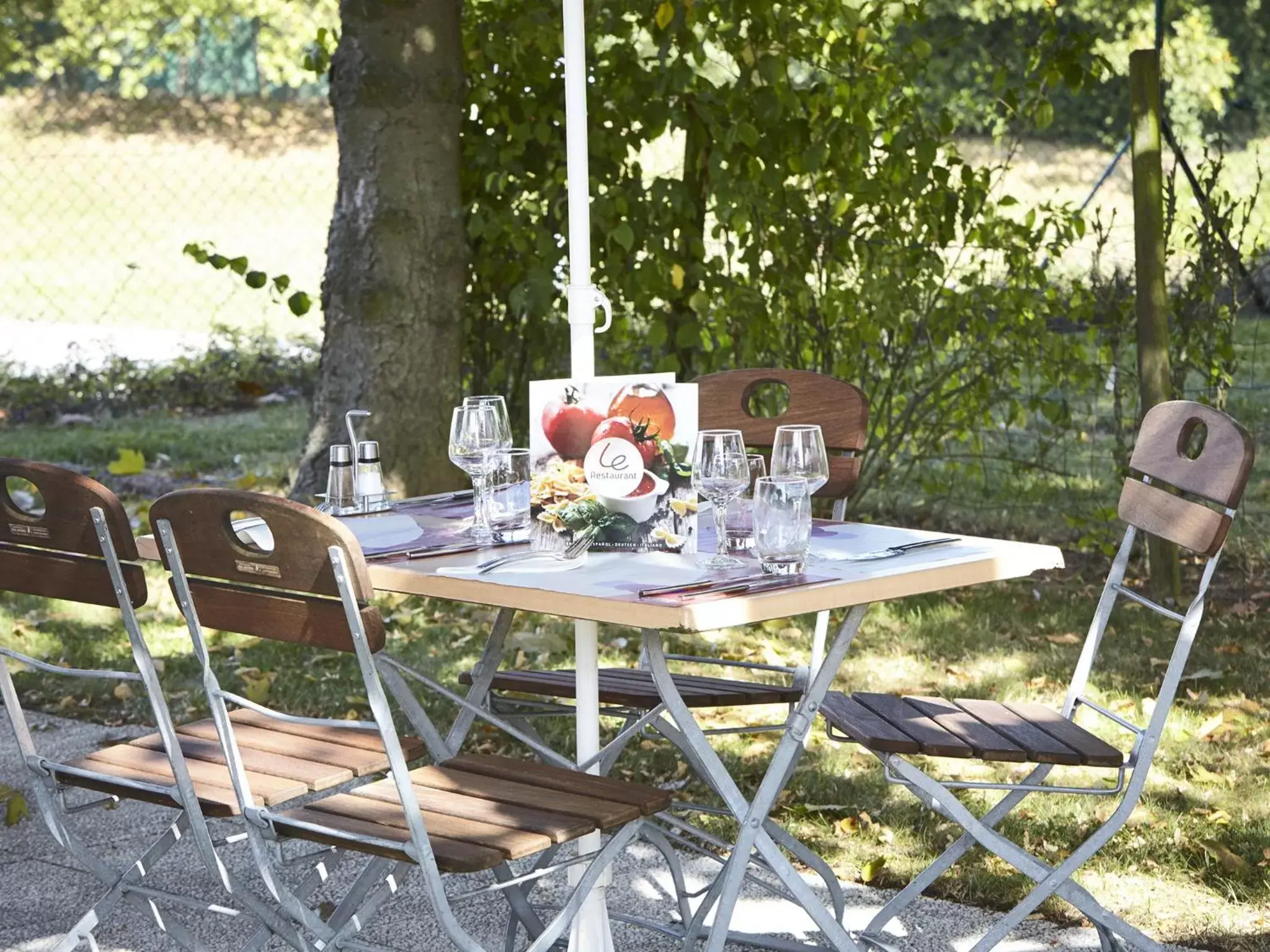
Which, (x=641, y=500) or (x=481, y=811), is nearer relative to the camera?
(x=481, y=811)

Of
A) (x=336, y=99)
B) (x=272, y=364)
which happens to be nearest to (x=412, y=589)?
(x=336, y=99)

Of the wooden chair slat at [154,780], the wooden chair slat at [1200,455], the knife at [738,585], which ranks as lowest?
the wooden chair slat at [154,780]

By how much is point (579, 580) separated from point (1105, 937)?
4.04 feet

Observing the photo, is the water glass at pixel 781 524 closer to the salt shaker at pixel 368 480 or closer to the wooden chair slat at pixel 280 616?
the wooden chair slat at pixel 280 616

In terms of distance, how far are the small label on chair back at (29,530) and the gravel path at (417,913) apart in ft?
3.14

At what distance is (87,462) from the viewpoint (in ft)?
28.1

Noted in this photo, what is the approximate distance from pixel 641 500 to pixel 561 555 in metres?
0.17

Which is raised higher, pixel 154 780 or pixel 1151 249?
pixel 1151 249

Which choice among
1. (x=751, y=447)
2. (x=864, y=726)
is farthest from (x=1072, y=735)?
(x=751, y=447)

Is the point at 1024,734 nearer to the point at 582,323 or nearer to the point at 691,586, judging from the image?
the point at 691,586

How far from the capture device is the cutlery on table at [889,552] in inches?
106

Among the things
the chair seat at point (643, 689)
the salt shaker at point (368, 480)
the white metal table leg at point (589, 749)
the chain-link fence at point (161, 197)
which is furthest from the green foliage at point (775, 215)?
the chain-link fence at point (161, 197)

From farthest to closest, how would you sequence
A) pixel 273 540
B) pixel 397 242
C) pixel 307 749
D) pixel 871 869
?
pixel 397 242 → pixel 871 869 → pixel 307 749 → pixel 273 540

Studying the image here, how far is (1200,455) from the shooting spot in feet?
9.73
